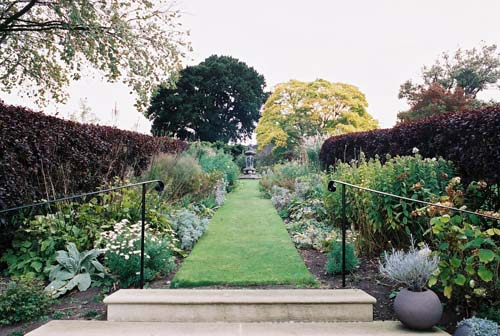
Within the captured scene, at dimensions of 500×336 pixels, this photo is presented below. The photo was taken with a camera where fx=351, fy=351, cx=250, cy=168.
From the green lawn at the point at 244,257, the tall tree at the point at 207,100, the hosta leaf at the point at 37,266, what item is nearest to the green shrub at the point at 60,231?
the hosta leaf at the point at 37,266

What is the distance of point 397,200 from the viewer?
3.84 meters

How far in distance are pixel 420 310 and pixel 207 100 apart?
24.5m

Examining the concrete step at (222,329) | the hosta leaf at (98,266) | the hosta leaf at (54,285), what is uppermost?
the hosta leaf at (98,266)

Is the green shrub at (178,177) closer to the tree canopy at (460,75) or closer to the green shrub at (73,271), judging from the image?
the green shrub at (73,271)

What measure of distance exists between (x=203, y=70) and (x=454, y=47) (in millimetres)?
18038

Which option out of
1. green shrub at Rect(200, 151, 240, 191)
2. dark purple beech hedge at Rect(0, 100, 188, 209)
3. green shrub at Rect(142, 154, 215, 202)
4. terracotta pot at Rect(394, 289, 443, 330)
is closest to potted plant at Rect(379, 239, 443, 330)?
terracotta pot at Rect(394, 289, 443, 330)

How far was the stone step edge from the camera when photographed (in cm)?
273

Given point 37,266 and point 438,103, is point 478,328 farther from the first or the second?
point 438,103

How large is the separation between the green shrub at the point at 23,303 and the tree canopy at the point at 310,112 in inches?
682

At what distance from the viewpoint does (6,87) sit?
8859 millimetres

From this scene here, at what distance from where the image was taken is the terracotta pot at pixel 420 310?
242 centimetres

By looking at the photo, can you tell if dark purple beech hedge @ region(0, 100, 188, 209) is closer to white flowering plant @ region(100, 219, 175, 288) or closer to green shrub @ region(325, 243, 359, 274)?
white flowering plant @ region(100, 219, 175, 288)

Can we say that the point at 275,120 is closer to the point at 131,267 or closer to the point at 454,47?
the point at 454,47

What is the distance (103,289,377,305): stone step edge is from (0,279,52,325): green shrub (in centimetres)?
62
